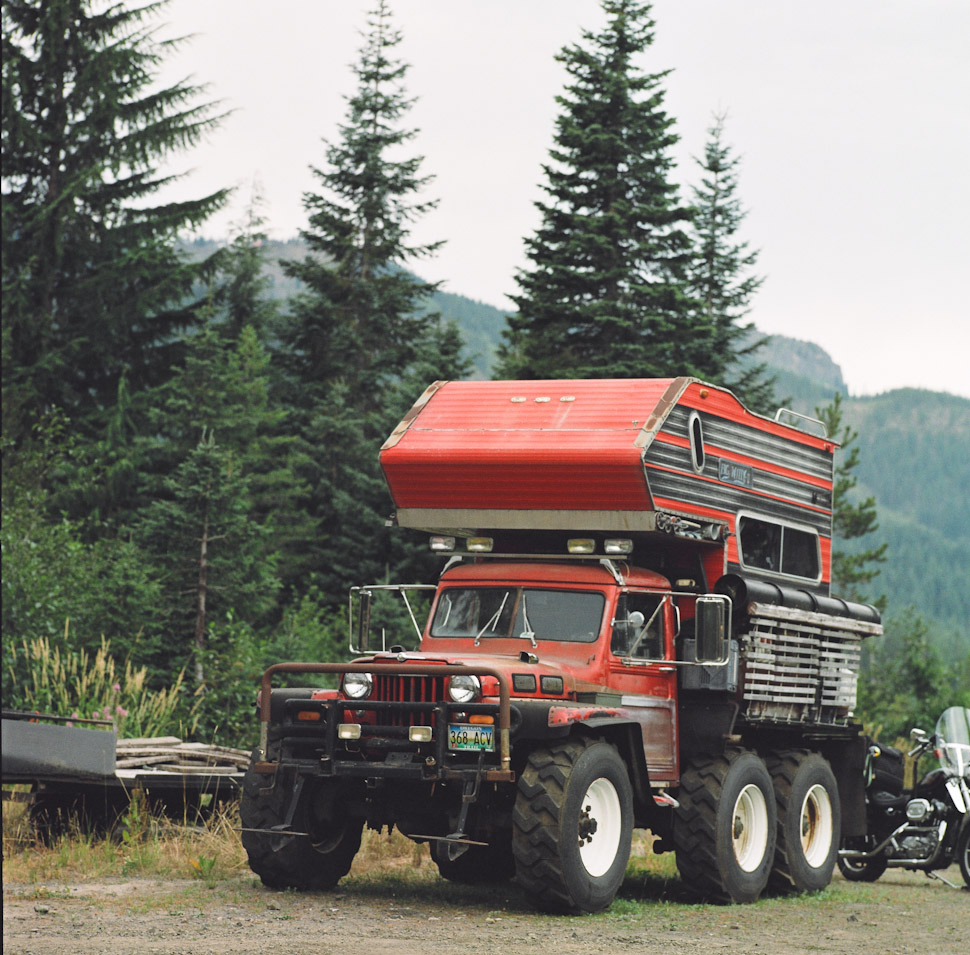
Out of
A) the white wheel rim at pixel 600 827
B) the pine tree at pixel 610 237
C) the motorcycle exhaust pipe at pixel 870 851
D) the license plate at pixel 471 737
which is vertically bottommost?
the motorcycle exhaust pipe at pixel 870 851

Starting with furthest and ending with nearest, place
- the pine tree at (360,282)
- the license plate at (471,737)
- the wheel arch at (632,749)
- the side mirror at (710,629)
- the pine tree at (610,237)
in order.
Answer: the pine tree at (360,282)
the pine tree at (610,237)
the side mirror at (710,629)
the wheel arch at (632,749)
the license plate at (471,737)

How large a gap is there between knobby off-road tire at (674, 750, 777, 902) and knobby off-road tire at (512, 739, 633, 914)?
1214 mm

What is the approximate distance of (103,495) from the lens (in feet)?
110

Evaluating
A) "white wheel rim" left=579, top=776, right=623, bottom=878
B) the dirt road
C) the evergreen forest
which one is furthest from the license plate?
the evergreen forest

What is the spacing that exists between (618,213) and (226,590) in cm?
1187

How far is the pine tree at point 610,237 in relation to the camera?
30875 millimetres

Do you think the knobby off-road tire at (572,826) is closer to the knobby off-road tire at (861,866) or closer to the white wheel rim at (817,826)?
the white wheel rim at (817,826)

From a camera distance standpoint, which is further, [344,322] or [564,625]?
[344,322]

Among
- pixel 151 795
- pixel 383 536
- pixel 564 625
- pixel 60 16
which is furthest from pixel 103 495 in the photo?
pixel 564 625

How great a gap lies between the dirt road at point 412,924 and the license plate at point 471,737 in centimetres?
121

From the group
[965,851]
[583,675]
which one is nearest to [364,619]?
[583,675]

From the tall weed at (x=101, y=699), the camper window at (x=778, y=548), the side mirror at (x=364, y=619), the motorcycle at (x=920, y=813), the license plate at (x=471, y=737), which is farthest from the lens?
the tall weed at (x=101, y=699)

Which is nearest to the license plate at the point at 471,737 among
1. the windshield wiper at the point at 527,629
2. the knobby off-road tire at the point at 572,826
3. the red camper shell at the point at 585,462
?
the knobby off-road tire at the point at 572,826

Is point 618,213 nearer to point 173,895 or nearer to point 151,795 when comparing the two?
point 151,795
